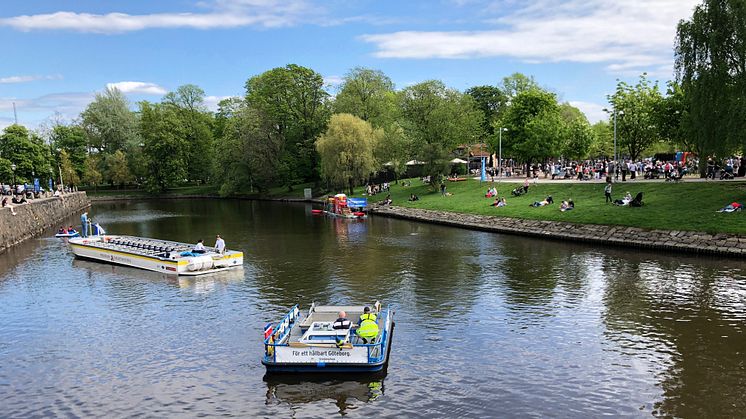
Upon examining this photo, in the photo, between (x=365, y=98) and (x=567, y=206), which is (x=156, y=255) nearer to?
(x=567, y=206)

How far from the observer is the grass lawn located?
41219 millimetres

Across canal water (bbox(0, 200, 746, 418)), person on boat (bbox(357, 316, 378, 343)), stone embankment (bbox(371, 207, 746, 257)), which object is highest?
stone embankment (bbox(371, 207, 746, 257))

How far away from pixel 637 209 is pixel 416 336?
3227 centimetres

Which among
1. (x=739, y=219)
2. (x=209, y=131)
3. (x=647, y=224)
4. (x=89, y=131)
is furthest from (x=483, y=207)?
(x=89, y=131)

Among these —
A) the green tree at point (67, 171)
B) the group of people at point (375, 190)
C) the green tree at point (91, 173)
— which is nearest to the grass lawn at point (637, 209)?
the group of people at point (375, 190)

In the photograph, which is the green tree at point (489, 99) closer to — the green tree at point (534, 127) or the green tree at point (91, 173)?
the green tree at point (534, 127)

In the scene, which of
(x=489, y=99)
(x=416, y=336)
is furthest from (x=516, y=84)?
(x=416, y=336)

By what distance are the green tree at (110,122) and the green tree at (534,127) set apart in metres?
97.0


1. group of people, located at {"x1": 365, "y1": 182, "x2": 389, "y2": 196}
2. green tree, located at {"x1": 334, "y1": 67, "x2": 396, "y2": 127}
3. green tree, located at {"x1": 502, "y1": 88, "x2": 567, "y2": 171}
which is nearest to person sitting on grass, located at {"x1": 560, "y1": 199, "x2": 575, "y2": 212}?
green tree, located at {"x1": 502, "y1": 88, "x2": 567, "y2": 171}

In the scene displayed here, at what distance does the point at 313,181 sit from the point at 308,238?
6097 centimetres

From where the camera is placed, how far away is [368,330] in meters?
20.5

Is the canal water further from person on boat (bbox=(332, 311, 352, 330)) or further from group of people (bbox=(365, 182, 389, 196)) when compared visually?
group of people (bbox=(365, 182, 389, 196))

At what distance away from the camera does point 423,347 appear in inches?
870

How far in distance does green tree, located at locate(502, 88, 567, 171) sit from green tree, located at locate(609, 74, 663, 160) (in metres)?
9.29
